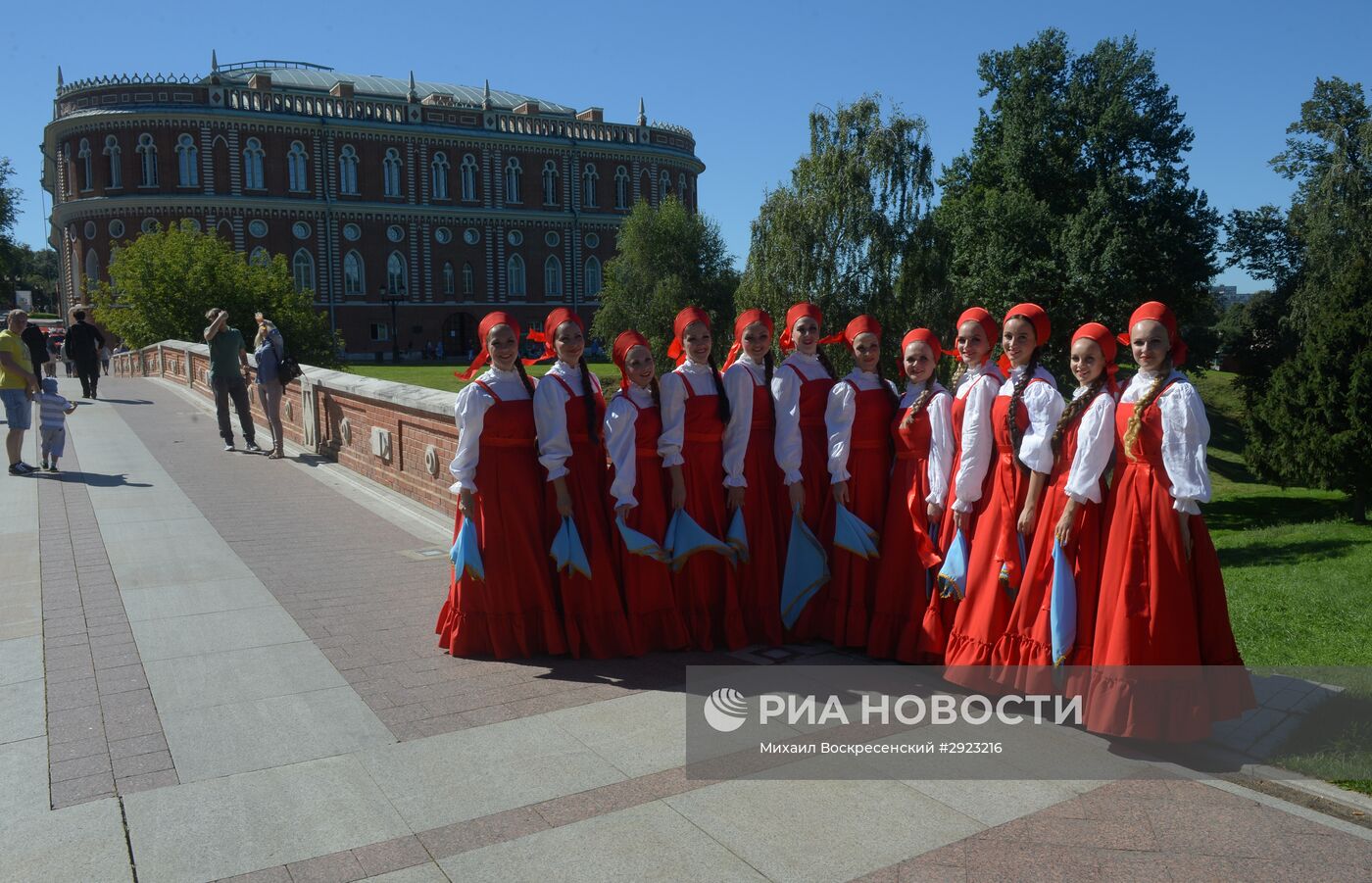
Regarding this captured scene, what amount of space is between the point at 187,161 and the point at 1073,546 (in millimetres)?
60463

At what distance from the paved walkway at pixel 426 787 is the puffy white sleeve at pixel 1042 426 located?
133cm

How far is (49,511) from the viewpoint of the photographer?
33.5 ft

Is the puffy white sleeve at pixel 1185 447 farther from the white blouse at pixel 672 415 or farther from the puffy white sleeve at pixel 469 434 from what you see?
the puffy white sleeve at pixel 469 434

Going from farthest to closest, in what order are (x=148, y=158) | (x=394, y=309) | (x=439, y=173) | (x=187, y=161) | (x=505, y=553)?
(x=439, y=173)
(x=394, y=309)
(x=187, y=161)
(x=148, y=158)
(x=505, y=553)

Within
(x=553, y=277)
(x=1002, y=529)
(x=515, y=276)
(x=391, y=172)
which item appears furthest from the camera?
(x=553, y=277)

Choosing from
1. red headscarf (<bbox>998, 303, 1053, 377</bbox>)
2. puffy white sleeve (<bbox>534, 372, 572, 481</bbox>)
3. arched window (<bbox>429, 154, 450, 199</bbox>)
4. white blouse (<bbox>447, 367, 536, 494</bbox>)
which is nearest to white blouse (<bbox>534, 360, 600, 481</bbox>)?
puffy white sleeve (<bbox>534, 372, 572, 481</bbox>)

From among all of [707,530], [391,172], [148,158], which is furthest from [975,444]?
[391,172]

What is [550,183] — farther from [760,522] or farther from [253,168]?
[760,522]

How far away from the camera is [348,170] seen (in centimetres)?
6047

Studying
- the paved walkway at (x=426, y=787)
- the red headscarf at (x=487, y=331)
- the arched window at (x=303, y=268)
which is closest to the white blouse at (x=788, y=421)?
the paved walkway at (x=426, y=787)

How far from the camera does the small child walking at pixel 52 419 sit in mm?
12157

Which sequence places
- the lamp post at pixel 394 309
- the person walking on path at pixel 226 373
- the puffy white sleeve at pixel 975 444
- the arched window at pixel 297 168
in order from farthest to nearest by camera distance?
the lamp post at pixel 394 309, the arched window at pixel 297 168, the person walking on path at pixel 226 373, the puffy white sleeve at pixel 975 444

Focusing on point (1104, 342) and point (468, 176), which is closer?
point (1104, 342)

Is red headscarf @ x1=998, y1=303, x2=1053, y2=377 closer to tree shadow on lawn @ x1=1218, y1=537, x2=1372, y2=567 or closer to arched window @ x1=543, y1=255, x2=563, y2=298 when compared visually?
tree shadow on lawn @ x1=1218, y1=537, x2=1372, y2=567
